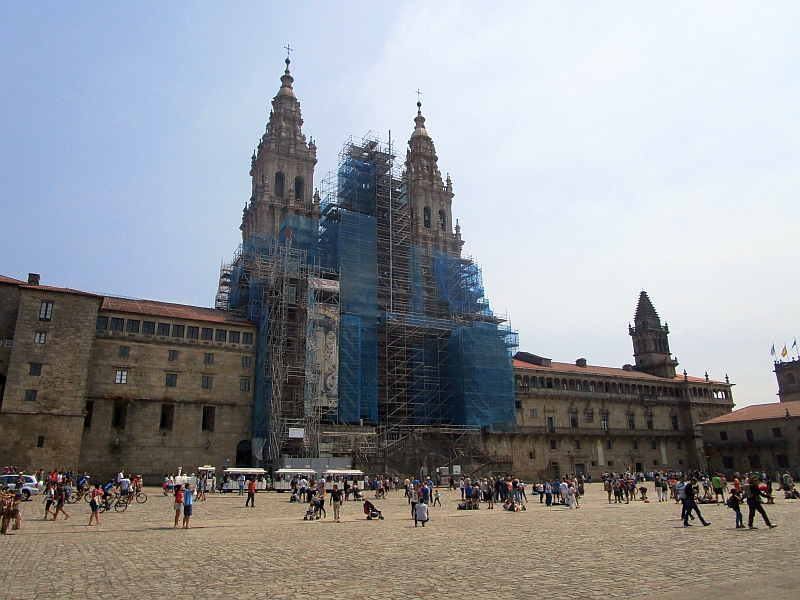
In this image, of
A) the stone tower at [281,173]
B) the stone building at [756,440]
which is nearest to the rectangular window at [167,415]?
the stone tower at [281,173]

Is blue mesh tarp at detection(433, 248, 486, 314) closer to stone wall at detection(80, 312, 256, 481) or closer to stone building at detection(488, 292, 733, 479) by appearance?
stone building at detection(488, 292, 733, 479)

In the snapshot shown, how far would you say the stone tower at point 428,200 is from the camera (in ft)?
239

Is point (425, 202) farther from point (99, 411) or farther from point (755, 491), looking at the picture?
point (755, 491)

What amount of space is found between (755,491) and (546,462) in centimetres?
4941

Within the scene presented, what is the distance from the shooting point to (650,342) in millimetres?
91750

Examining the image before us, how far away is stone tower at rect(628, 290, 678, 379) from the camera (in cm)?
8985

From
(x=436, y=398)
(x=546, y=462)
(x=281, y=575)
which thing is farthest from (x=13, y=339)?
(x=546, y=462)

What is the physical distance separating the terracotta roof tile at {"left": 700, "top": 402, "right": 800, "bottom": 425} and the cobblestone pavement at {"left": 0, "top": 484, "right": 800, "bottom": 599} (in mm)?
51217

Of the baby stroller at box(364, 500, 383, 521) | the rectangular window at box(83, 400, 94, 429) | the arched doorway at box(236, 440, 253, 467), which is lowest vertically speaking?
the baby stroller at box(364, 500, 383, 521)

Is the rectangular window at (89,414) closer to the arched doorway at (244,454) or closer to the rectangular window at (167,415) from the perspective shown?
the rectangular window at (167,415)

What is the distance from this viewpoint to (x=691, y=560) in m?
13.8

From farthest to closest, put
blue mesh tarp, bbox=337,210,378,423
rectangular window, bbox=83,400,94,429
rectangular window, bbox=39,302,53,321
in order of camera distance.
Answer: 1. blue mesh tarp, bbox=337,210,378,423
2. rectangular window, bbox=83,400,94,429
3. rectangular window, bbox=39,302,53,321

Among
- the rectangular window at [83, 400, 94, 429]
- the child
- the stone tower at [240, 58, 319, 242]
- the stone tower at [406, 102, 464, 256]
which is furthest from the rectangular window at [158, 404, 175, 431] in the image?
the child

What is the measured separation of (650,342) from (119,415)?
7383 cm
